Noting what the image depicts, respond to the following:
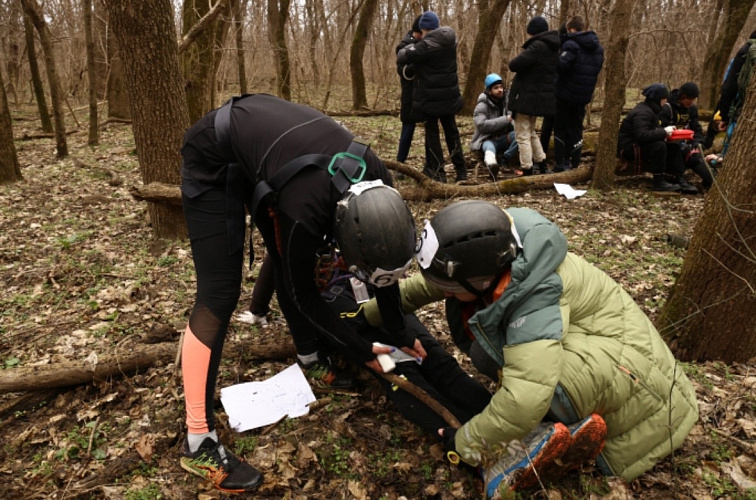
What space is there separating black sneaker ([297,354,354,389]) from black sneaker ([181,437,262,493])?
821 millimetres

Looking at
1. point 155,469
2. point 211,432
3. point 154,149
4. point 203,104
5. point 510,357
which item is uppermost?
point 203,104

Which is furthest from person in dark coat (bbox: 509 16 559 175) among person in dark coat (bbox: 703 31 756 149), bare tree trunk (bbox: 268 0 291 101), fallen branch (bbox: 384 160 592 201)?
bare tree trunk (bbox: 268 0 291 101)

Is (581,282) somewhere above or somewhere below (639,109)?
below

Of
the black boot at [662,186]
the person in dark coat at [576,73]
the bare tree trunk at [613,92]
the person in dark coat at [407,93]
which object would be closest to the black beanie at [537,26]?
the person in dark coat at [576,73]

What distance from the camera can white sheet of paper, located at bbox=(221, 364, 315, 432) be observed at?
9.86 ft

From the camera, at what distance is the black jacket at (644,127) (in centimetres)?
724

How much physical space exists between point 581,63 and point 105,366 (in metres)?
7.34

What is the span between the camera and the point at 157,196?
507 centimetres

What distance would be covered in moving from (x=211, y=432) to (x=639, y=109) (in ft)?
24.4

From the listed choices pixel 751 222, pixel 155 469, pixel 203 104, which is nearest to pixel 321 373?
pixel 155 469

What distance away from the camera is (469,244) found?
2.26 m

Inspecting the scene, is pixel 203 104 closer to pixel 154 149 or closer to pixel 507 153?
pixel 154 149

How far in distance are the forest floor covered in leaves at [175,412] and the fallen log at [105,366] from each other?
0.04m

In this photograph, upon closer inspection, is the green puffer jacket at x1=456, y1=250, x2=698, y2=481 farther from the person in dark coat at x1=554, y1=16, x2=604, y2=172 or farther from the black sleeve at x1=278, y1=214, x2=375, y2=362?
the person in dark coat at x1=554, y1=16, x2=604, y2=172
